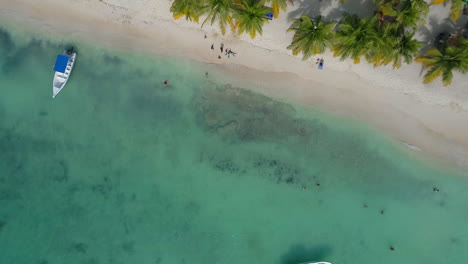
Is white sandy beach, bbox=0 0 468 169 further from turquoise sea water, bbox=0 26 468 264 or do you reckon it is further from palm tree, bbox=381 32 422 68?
palm tree, bbox=381 32 422 68

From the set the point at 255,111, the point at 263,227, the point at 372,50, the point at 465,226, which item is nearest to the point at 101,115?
the point at 255,111

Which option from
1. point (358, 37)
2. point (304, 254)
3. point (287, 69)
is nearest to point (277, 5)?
point (287, 69)

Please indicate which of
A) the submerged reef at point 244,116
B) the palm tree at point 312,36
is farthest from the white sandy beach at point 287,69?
the palm tree at point 312,36

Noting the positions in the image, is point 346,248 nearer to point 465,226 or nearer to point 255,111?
point 465,226

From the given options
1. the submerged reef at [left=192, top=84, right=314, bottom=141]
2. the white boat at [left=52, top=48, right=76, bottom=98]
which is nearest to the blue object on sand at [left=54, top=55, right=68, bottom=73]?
the white boat at [left=52, top=48, right=76, bottom=98]

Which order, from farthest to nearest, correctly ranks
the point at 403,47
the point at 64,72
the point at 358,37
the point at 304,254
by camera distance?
the point at 304,254 < the point at 64,72 < the point at 403,47 < the point at 358,37

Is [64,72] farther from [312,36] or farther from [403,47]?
[403,47]
